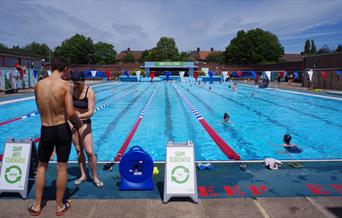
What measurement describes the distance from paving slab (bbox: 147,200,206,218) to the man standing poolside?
40.8 inches

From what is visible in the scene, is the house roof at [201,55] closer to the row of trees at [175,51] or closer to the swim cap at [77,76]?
the row of trees at [175,51]

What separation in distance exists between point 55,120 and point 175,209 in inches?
69.6

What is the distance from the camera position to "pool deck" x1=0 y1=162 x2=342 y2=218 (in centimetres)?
336

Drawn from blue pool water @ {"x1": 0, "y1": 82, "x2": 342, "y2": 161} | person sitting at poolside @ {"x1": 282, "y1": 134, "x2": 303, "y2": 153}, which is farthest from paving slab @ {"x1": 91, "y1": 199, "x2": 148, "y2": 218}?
person sitting at poolside @ {"x1": 282, "y1": 134, "x2": 303, "y2": 153}

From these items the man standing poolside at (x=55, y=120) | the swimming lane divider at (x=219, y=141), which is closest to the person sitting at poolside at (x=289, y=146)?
the swimming lane divider at (x=219, y=141)

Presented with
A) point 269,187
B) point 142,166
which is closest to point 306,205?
point 269,187

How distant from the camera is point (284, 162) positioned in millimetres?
5219

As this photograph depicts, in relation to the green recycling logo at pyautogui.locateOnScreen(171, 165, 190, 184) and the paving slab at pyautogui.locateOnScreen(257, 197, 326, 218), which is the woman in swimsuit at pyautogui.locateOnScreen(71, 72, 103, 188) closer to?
the green recycling logo at pyautogui.locateOnScreen(171, 165, 190, 184)

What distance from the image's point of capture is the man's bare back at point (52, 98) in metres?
3.25

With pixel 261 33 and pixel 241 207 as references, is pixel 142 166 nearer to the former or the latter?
pixel 241 207

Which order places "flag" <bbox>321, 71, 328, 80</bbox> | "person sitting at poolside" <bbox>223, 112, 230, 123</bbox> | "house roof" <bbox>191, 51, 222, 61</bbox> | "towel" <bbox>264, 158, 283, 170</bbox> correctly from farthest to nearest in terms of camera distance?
1. "house roof" <bbox>191, 51, 222, 61</bbox>
2. "flag" <bbox>321, 71, 328, 80</bbox>
3. "person sitting at poolside" <bbox>223, 112, 230, 123</bbox>
4. "towel" <bbox>264, 158, 283, 170</bbox>

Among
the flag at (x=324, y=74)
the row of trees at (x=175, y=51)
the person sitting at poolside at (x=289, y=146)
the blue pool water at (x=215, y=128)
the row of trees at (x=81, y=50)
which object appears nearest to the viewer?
the person sitting at poolside at (x=289, y=146)

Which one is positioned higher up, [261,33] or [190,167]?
[261,33]

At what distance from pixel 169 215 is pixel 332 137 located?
23.2 feet
